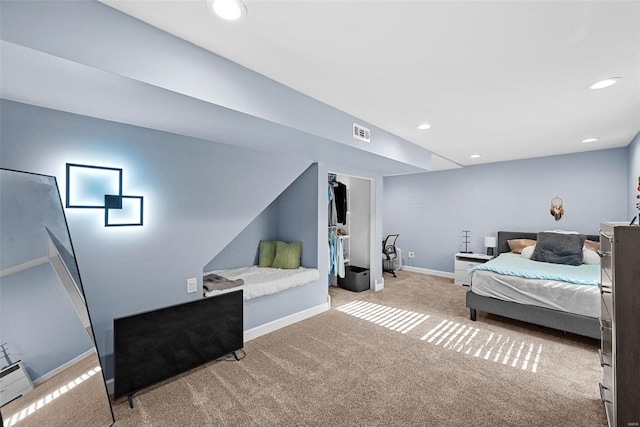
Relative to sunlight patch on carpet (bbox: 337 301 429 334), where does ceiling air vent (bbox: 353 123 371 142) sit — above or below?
above

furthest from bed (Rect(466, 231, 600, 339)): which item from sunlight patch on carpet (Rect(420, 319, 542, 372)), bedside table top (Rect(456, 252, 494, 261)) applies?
bedside table top (Rect(456, 252, 494, 261))

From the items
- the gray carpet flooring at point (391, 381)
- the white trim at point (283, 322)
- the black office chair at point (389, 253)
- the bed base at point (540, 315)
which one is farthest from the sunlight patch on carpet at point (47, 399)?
the black office chair at point (389, 253)

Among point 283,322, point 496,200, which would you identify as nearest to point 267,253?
point 283,322

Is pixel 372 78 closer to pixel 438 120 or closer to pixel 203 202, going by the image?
pixel 438 120

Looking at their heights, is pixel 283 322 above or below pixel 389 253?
below

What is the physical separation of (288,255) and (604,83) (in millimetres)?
3461

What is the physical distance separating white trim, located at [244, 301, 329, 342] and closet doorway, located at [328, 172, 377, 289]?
1.29 m

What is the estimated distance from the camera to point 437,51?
1.70 m

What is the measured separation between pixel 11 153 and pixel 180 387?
6.50 ft

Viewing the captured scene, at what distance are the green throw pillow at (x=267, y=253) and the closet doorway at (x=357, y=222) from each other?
1130mm

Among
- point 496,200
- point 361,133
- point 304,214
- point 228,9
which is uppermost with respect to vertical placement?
point 228,9

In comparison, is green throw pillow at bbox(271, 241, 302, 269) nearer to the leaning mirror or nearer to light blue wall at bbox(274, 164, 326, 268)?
light blue wall at bbox(274, 164, 326, 268)

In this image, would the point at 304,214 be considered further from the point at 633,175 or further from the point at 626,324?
the point at 633,175

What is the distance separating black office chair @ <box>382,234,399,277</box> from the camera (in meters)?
5.78
